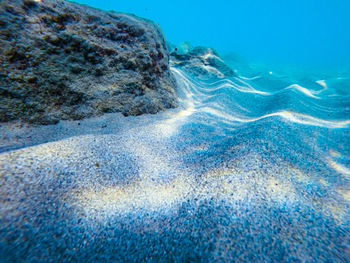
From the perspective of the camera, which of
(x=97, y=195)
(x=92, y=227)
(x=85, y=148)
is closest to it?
(x=92, y=227)

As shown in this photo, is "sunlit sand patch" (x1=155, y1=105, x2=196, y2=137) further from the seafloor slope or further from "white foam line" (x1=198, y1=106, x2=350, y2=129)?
"white foam line" (x1=198, y1=106, x2=350, y2=129)

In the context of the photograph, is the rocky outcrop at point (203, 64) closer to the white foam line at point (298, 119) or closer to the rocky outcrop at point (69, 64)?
the white foam line at point (298, 119)

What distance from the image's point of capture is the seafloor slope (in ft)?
2.21

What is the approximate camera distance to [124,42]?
6.83 feet

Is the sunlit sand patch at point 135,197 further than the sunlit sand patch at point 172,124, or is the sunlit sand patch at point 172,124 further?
the sunlit sand patch at point 172,124

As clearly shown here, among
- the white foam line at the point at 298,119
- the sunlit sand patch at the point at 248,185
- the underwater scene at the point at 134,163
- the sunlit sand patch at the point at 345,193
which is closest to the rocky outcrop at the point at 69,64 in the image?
the underwater scene at the point at 134,163

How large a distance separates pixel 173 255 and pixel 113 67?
6.34ft

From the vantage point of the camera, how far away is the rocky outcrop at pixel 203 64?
14.6 feet

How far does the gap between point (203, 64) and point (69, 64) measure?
3.94 meters

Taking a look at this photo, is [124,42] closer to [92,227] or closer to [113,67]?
[113,67]

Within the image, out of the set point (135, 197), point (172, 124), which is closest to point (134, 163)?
point (135, 197)

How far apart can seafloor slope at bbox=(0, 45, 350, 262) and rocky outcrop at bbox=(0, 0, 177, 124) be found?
211 millimetres

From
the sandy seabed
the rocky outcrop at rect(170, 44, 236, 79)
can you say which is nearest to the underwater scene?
the sandy seabed

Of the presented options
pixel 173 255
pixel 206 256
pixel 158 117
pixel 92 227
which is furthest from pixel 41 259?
pixel 158 117
